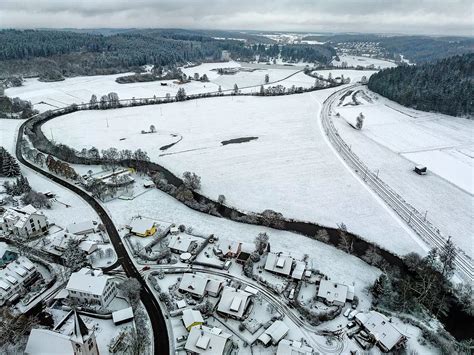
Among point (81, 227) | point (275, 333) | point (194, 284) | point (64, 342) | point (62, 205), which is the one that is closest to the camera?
point (64, 342)

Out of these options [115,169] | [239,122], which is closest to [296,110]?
[239,122]

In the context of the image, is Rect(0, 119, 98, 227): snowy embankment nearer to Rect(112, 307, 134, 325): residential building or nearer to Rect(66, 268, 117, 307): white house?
Rect(66, 268, 117, 307): white house

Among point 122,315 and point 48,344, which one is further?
point 122,315

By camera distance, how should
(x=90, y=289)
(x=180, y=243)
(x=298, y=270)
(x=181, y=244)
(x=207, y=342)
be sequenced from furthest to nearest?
(x=180, y=243)
(x=181, y=244)
(x=298, y=270)
(x=90, y=289)
(x=207, y=342)

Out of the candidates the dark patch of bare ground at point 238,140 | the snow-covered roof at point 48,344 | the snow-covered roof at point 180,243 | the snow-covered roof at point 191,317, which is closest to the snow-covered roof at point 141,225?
the snow-covered roof at point 180,243

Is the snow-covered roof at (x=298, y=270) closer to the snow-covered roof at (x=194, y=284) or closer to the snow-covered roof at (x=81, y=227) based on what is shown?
the snow-covered roof at (x=194, y=284)

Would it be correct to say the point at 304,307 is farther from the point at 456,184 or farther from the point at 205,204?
the point at 456,184

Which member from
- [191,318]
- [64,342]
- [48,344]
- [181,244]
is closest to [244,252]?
[181,244]

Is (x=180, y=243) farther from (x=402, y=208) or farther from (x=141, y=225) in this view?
(x=402, y=208)
